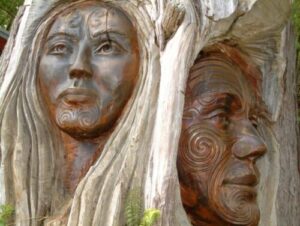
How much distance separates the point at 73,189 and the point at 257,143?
77cm

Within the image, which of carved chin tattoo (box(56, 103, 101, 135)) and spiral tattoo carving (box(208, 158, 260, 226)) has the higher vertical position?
carved chin tattoo (box(56, 103, 101, 135))

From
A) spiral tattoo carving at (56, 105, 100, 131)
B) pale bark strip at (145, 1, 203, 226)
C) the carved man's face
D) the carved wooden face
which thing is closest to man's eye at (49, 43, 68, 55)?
the carved man's face

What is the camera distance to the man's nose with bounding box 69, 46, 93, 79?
3135mm

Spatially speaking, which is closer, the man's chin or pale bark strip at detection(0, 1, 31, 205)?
the man's chin

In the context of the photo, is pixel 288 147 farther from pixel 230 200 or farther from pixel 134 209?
pixel 134 209

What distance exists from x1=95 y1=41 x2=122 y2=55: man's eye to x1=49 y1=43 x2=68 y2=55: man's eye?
137 millimetres

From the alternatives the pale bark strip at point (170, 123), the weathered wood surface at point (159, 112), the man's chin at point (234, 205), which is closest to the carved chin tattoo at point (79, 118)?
the weathered wood surface at point (159, 112)

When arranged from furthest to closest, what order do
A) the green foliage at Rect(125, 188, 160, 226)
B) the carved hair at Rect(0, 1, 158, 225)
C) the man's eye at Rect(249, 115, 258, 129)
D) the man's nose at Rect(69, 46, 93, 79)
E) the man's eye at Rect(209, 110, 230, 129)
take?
the man's eye at Rect(249, 115, 258, 129)
the man's eye at Rect(209, 110, 230, 129)
the man's nose at Rect(69, 46, 93, 79)
the carved hair at Rect(0, 1, 158, 225)
the green foliage at Rect(125, 188, 160, 226)

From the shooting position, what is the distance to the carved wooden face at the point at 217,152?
10.4ft

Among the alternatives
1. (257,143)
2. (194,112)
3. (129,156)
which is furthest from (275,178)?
(129,156)

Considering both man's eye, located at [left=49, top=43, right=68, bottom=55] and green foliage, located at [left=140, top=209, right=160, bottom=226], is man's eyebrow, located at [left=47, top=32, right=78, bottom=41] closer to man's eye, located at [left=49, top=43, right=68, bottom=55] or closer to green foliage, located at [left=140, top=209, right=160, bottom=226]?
man's eye, located at [left=49, top=43, right=68, bottom=55]

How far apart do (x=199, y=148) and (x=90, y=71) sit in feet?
1.73

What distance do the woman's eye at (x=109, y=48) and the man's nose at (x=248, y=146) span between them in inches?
23.9

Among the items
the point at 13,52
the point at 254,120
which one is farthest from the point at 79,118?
the point at 254,120
